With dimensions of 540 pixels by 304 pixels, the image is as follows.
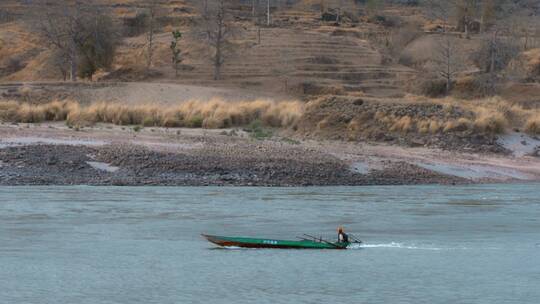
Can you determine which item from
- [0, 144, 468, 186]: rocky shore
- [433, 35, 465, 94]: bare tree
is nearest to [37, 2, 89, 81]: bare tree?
[433, 35, 465, 94]: bare tree

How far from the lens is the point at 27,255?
20859 mm

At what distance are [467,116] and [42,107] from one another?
61.4 feet

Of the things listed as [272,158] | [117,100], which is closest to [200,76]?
[117,100]

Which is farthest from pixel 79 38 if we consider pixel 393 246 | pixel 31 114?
pixel 393 246

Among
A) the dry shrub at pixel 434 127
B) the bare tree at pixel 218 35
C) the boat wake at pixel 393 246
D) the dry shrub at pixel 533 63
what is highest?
the bare tree at pixel 218 35

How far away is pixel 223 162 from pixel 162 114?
13.1 meters

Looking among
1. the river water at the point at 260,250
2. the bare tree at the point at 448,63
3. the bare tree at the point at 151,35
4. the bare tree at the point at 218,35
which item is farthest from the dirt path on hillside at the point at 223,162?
the bare tree at the point at 151,35

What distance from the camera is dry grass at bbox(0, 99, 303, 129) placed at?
46031mm

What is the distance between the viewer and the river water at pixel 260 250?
1845cm

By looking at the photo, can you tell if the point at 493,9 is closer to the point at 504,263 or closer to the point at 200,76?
the point at 200,76

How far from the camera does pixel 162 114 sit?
47094 millimetres

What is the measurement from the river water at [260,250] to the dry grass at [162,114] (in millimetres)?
14588

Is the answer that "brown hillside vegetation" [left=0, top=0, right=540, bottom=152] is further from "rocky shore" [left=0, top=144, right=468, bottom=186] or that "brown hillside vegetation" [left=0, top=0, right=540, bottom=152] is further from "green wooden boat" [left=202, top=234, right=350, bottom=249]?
"green wooden boat" [left=202, top=234, right=350, bottom=249]

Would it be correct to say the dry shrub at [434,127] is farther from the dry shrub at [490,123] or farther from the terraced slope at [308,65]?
the terraced slope at [308,65]
